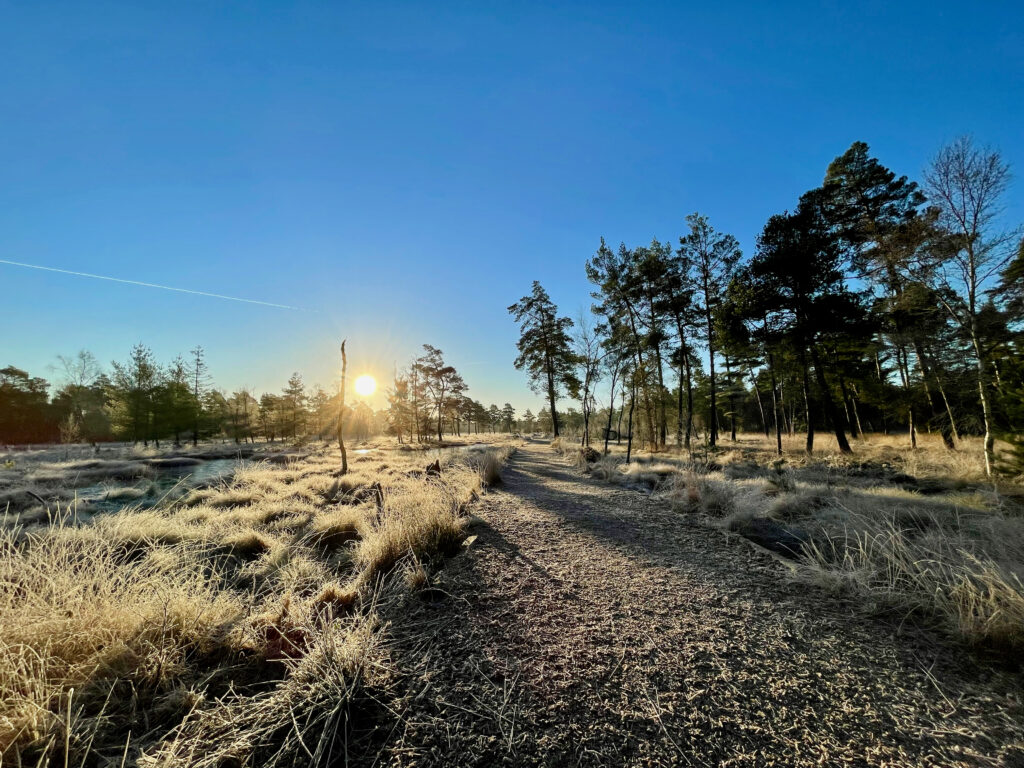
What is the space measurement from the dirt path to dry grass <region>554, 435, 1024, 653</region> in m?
0.33

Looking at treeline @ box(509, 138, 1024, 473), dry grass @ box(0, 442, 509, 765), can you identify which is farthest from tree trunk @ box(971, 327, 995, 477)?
dry grass @ box(0, 442, 509, 765)

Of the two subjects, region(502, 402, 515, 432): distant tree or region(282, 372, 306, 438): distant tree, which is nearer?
region(282, 372, 306, 438): distant tree

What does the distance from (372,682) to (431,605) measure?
978mm

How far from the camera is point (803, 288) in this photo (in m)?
14.9

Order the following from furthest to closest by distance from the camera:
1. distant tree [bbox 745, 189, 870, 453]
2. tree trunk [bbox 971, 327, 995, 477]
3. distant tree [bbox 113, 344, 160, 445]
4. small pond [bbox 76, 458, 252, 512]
A: distant tree [bbox 113, 344, 160, 445] < distant tree [bbox 745, 189, 870, 453] < small pond [bbox 76, 458, 252, 512] < tree trunk [bbox 971, 327, 995, 477]

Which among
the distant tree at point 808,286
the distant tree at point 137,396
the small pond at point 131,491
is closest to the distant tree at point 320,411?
the distant tree at point 137,396

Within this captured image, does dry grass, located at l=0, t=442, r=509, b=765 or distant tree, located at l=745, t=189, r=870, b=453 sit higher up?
distant tree, located at l=745, t=189, r=870, b=453

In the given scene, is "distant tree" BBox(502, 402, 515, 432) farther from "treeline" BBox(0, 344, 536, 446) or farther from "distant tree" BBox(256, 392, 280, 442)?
"distant tree" BBox(256, 392, 280, 442)

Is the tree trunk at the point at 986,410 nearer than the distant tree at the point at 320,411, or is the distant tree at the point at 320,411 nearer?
the tree trunk at the point at 986,410

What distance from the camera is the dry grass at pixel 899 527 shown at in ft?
7.56

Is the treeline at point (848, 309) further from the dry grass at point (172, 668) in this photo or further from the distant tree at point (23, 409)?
the distant tree at point (23, 409)

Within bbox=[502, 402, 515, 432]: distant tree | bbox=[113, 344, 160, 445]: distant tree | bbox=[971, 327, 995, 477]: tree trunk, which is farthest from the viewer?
bbox=[502, 402, 515, 432]: distant tree

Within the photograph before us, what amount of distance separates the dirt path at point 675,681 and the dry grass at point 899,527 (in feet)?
1.08

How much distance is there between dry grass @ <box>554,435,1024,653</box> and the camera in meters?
2.30
